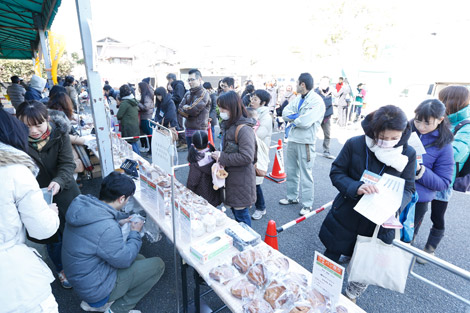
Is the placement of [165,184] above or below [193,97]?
below

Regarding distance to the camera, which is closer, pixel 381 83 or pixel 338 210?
pixel 338 210

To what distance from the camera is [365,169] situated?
1.71m

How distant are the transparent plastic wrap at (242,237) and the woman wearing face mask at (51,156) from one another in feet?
4.99

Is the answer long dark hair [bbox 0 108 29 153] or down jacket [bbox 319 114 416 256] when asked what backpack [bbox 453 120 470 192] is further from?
long dark hair [bbox 0 108 29 153]

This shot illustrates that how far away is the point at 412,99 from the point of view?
12.1m

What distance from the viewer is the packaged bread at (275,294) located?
1.23 meters

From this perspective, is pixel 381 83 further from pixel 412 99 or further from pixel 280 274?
pixel 280 274

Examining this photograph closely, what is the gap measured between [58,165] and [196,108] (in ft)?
9.60

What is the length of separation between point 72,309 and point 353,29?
2688cm

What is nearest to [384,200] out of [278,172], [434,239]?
[434,239]

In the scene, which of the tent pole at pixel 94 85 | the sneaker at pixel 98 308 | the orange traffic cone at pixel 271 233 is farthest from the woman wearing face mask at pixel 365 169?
the tent pole at pixel 94 85

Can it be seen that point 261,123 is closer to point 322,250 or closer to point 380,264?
point 322,250

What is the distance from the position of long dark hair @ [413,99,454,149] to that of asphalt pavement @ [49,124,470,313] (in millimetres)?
1474

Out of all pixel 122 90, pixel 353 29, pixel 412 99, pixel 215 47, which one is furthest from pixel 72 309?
pixel 215 47
